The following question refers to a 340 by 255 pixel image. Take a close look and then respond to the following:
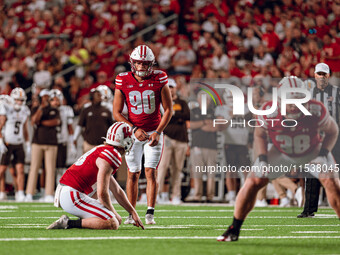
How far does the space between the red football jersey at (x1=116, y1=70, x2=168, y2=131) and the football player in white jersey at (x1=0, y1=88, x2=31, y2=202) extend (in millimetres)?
5862

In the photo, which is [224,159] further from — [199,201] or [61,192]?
[61,192]

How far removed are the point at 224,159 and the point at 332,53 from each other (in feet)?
10.0

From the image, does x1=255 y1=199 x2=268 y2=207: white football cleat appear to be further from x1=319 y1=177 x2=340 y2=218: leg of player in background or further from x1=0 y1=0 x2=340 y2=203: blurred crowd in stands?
x1=319 y1=177 x2=340 y2=218: leg of player in background

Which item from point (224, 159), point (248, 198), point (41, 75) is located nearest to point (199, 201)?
point (224, 159)

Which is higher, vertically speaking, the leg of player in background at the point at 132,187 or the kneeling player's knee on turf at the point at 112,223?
the leg of player in background at the point at 132,187

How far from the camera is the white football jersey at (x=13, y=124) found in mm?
13820

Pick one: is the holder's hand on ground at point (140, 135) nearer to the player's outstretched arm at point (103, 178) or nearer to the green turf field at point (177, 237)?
the green turf field at point (177, 237)

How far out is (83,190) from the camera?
7.07 m

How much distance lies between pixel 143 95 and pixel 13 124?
6.33 metres

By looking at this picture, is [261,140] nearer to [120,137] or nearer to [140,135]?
[120,137]

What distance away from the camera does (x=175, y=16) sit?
1888 cm

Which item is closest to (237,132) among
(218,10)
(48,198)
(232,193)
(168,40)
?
(232,193)

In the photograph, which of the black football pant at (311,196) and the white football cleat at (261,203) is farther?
the white football cleat at (261,203)

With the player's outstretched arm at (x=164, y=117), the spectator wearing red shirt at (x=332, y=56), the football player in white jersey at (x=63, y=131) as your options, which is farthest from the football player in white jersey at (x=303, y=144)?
the football player in white jersey at (x=63, y=131)
